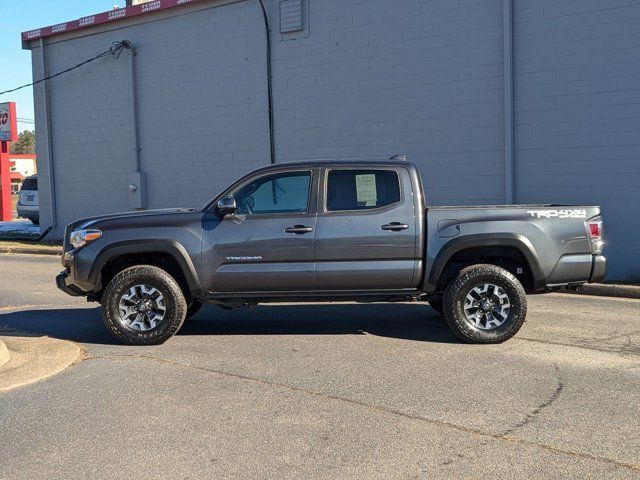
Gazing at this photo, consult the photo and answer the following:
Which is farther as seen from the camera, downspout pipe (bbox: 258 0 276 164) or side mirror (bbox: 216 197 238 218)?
downspout pipe (bbox: 258 0 276 164)

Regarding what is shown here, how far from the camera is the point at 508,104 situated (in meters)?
12.1

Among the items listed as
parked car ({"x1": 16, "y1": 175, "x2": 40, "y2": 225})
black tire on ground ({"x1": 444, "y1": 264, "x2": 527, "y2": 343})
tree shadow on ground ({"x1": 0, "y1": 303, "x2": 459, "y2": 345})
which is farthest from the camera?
parked car ({"x1": 16, "y1": 175, "x2": 40, "y2": 225})


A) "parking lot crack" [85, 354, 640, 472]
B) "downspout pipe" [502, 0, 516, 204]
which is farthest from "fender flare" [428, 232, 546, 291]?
"downspout pipe" [502, 0, 516, 204]

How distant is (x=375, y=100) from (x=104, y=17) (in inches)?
364

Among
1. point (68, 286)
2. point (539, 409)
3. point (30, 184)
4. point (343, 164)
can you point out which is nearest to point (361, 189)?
point (343, 164)

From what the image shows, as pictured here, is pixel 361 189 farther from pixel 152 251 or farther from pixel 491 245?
pixel 152 251

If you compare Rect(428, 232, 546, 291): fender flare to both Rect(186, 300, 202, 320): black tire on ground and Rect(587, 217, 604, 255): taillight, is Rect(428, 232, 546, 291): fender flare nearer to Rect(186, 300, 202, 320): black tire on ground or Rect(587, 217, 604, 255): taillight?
Rect(587, 217, 604, 255): taillight

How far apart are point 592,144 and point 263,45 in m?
7.84

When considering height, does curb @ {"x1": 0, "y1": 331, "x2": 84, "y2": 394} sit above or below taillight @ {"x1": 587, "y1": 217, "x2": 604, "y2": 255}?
below

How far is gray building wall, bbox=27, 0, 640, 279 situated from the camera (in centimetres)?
1136

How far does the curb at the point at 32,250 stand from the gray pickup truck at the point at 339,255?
1171 centimetres

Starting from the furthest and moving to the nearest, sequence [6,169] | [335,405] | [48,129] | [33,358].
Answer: [6,169] < [48,129] < [33,358] < [335,405]

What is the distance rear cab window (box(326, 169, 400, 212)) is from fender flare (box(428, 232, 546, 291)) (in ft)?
2.49

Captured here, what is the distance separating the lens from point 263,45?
51.3ft
